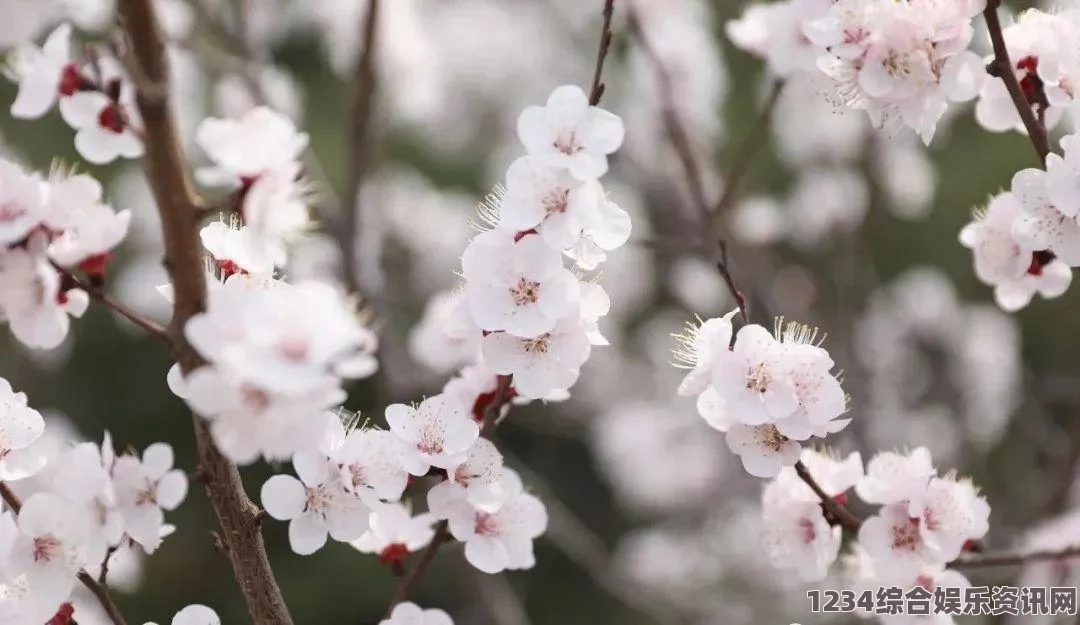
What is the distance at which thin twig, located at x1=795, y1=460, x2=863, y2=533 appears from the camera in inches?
38.7

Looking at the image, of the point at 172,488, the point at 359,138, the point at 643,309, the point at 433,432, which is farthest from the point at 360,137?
the point at 643,309

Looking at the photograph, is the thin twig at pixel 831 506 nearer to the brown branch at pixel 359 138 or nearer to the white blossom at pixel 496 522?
the white blossom at pixel 496 522

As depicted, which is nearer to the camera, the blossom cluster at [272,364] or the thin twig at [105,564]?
the blossom cluster at [272,364]

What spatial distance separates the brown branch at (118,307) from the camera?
75 centimetres

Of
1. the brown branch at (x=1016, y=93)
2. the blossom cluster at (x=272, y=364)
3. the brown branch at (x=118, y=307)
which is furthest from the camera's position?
the brown branch at (x=1016, y=93)

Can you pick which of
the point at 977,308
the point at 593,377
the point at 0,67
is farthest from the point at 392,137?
the point at 0,67

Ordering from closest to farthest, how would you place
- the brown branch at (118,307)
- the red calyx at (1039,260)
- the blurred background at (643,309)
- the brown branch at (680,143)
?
the brown branch at (118,307) → the red calyx at (1039,260) → the brown branch at (680,143) → the blurred background at (643,309)

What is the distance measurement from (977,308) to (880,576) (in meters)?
2.48

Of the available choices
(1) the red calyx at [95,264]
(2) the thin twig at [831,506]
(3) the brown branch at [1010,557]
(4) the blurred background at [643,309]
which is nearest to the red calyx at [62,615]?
(1) the red calyx at [95,264]

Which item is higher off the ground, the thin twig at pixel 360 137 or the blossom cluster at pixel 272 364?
the thin twig at pixel 360 137

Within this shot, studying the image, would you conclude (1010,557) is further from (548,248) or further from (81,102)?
(81,102)

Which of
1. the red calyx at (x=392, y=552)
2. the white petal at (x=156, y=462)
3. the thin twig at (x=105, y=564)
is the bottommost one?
the thin twig at (x=105, y=564)

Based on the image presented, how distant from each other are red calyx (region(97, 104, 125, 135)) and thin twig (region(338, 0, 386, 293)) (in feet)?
3.14

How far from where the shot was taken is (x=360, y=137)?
5.98 ft
